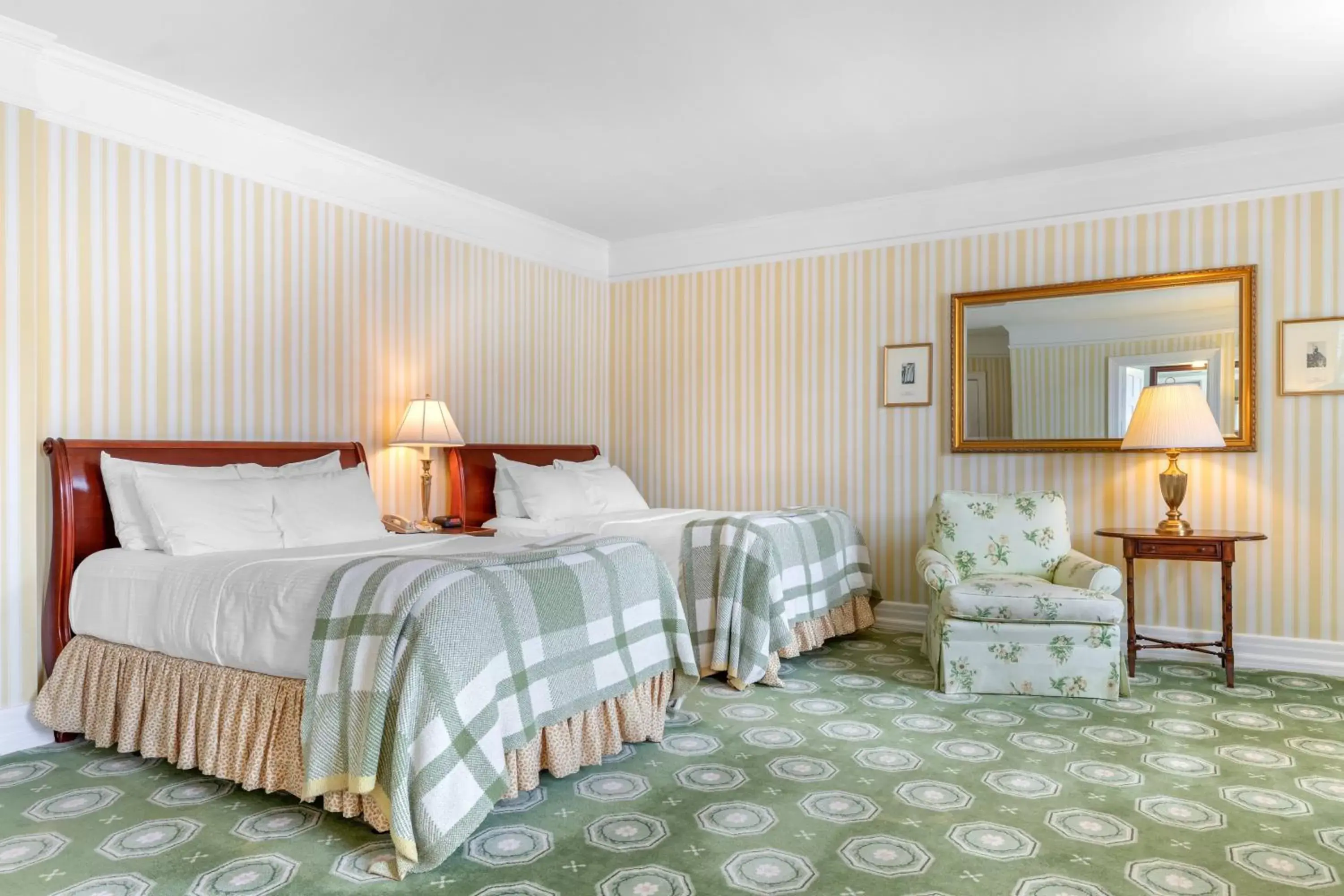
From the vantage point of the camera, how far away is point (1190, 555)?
3973 mm

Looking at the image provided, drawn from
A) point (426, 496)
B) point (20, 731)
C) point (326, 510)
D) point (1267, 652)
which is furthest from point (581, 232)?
point (1267, 652)

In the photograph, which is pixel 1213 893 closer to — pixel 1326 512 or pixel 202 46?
pixel 1326 512

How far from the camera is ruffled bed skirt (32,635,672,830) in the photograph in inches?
97.8

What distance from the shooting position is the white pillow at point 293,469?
3672 millimetres

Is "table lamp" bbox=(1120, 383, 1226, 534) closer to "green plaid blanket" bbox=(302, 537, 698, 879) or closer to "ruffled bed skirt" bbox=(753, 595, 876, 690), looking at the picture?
"ruffled bed skirt" bbox=(753, 595, 876, 690)

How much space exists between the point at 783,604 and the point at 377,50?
2.93 meters

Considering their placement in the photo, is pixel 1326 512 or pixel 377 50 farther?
pixel 1326 512

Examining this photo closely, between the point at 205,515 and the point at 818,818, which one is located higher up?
the point at 205,515

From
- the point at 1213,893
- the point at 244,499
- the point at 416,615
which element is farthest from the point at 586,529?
the point at 1213,893

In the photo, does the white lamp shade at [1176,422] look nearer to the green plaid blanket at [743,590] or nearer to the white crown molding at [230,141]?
the green plaid blanket at [743,590]

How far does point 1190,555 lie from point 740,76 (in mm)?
3006

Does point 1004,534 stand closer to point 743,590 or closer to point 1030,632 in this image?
point 1030,632

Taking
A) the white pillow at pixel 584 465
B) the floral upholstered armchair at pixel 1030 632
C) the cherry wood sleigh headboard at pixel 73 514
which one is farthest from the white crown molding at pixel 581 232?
the floral upholstered armchair at pixel 1030 632

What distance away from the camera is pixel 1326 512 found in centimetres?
418
